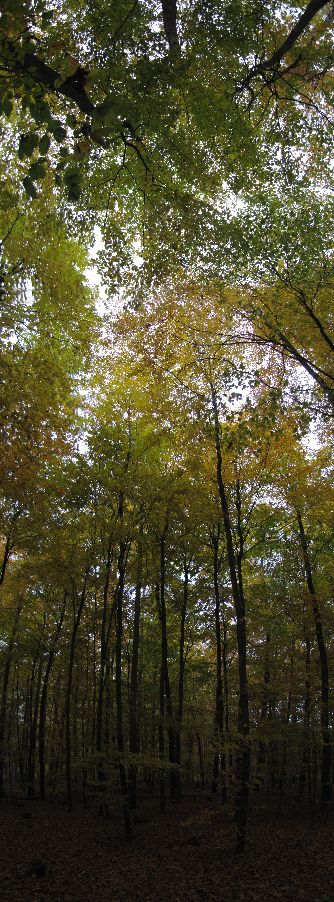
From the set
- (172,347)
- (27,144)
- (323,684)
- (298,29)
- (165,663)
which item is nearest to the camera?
(27,144)

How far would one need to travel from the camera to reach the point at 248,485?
13.5 metres

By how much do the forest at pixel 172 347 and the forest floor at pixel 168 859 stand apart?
8 cm

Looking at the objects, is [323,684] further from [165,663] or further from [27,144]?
[27,144]

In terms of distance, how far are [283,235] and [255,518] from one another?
844cm

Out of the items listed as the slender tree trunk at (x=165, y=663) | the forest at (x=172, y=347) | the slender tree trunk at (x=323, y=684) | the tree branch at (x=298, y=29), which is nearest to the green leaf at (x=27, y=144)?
the forest at (x=172, y=347)

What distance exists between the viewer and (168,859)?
10.4 meters

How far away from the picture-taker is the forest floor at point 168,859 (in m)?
8.12

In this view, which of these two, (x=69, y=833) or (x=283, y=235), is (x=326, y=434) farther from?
(x=69, y=833)

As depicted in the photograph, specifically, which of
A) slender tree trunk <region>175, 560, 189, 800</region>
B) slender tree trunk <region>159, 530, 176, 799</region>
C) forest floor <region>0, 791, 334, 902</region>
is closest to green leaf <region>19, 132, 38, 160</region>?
forest floor <region>0, 791, 334, 902</region>

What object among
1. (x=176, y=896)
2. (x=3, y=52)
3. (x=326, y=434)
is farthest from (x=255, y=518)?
(x=3, y=52)

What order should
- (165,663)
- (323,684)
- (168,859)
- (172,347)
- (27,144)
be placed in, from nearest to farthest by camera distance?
(27,144)
(172,347)
(168,859)
(165,663)
(323,684)

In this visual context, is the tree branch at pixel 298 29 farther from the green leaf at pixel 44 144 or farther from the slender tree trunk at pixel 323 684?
the slender tree trunk at pixel 323 684

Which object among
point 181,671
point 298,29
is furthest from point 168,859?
point 298,29

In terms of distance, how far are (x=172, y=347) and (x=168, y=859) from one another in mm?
10215
